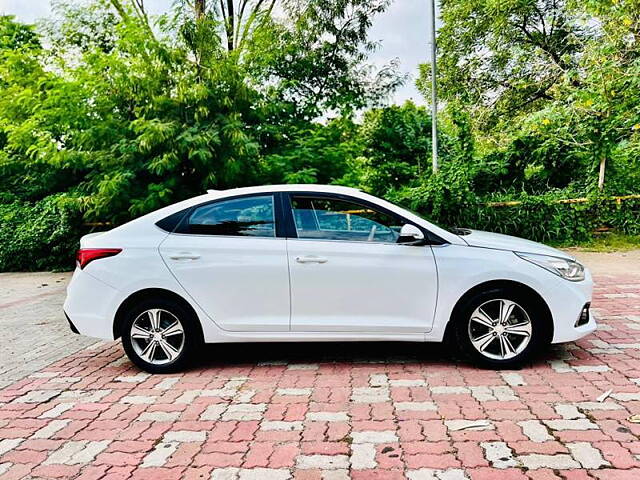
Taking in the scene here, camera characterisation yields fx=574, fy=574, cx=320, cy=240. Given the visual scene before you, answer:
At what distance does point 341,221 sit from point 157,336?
181 cm

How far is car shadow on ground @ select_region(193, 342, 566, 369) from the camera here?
16.3ft

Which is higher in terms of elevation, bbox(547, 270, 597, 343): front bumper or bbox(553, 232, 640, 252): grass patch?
bbox(547, 270, 597, 343): front bumper

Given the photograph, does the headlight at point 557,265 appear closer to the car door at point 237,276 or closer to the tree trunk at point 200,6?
the car door at point 237,276

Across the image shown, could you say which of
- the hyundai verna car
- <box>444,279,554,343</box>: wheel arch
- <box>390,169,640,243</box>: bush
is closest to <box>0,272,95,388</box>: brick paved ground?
the hyundai verna car

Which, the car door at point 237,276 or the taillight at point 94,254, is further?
the taillight at point 94,254

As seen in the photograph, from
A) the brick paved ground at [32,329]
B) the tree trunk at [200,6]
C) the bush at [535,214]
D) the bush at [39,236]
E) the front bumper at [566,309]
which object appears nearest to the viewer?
the front bumper at [566,309]

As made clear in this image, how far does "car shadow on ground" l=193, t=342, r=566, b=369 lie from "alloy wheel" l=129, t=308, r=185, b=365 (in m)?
0.32

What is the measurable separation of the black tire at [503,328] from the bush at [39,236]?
10.1m

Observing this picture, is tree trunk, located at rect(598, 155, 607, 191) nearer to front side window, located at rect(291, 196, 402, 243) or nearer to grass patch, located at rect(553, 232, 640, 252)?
grass patch, located at rect(553, 232, 640, 252)

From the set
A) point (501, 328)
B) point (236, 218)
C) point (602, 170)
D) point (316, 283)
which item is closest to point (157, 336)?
point (236, 218)

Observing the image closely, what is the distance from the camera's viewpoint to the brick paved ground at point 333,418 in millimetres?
3098

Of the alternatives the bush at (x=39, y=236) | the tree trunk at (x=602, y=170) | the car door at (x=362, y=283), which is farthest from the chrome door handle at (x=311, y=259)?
the tree trunk at (x=602, y=170)

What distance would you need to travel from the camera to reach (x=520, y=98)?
2267cm

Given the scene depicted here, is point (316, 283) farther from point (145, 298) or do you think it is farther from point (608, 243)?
point (608, 243)
